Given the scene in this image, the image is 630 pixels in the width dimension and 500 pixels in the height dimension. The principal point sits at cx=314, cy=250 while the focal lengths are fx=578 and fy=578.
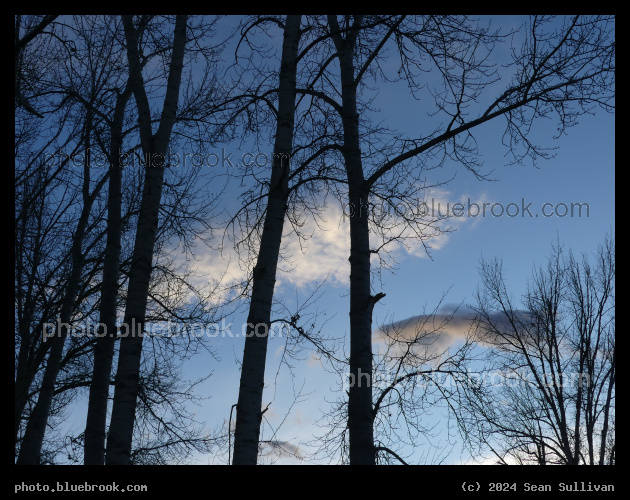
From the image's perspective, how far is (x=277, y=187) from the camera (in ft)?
19.3

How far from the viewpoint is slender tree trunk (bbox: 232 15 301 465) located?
493 centimetres

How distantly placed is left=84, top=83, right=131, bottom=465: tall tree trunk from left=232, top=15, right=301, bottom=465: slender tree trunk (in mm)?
3088

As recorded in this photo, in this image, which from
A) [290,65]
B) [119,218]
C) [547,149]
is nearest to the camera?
[290,65]

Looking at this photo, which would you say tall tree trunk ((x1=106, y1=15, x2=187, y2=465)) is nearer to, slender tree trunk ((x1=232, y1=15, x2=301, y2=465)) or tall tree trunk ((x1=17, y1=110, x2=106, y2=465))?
slender tree trunk ((x1=232, y1=15, x2=301, y2=465))

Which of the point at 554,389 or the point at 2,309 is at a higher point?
the point at 554,389

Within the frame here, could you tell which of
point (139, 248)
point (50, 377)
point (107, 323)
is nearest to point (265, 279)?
point (139, 248)

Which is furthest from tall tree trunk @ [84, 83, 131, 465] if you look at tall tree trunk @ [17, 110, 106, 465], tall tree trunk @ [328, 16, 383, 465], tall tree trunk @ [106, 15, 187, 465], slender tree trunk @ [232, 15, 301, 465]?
tall tree trunk @ [328, 16, 383, 465]

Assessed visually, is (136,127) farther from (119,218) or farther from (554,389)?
(554,389)

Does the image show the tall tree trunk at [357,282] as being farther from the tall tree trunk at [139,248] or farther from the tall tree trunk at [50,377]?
the tall tree trunk at [50,377]

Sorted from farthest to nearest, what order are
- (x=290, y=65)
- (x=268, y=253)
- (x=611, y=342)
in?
(x=611, y=342)
(x=290, y=65)
(x=268, y=253)

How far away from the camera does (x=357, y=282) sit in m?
6.63
